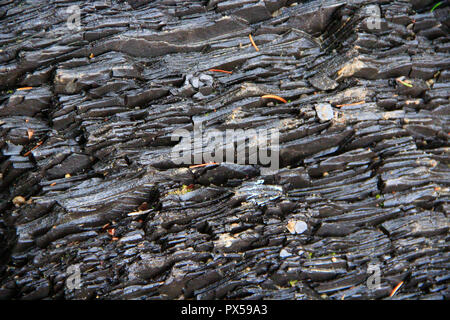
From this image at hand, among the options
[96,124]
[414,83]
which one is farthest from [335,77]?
[96,124]

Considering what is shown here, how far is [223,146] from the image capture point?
6516 millimetres

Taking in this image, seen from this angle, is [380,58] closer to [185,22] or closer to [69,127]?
[185,22]

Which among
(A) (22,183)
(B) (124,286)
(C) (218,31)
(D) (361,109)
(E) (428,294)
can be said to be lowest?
(E) (428,294)

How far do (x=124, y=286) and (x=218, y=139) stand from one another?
310 centimetres

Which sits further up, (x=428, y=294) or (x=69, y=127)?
(x=69, y=127)

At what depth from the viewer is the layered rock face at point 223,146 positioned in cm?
583

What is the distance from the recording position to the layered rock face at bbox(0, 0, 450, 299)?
5828 millimetres

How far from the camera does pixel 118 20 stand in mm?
7145

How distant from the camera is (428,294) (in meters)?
5.80

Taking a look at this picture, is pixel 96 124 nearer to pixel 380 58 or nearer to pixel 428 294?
pixel 380 58

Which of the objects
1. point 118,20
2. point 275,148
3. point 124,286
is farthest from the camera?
point 118,20

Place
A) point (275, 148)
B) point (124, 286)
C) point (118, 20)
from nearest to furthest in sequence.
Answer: point (124, 286) < point (275, 148) < point (118, 20)

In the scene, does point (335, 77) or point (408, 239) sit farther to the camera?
point (335, 77)

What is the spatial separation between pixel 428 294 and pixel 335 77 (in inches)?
169
